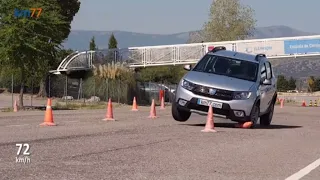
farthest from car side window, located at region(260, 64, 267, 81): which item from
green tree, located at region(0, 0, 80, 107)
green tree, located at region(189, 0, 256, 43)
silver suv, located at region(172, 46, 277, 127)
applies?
green tree, located at region(189, 0, 256, 43)

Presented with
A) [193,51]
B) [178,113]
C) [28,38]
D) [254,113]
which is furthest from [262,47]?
[254,113]

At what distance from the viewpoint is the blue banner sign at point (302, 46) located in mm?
56656

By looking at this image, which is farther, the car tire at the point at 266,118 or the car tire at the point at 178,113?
the car tire at the point at 266,118

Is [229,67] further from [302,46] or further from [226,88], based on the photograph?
[302,46]

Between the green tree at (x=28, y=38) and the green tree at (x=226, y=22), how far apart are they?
1792 inches

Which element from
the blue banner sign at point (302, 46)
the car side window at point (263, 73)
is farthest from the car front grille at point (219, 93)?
the blue banner sign at point (302, 46)

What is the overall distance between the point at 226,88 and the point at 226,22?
64.9 m

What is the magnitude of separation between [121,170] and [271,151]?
4.25 m

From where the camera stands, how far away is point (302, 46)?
57.0 meters

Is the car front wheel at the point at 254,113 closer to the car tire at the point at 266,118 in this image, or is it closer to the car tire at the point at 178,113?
the car tire at the point at 178,113

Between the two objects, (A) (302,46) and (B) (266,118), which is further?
(A) (302,46)

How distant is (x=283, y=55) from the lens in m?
57.4

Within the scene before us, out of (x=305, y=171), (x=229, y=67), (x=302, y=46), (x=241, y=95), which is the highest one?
(x=302, y=46)

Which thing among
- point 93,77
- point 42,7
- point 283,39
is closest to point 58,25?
point 42,7
